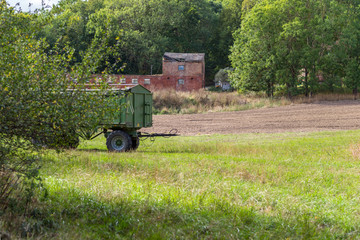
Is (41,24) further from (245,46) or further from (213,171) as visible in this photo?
(245,46)

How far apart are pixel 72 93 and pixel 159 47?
221 ft

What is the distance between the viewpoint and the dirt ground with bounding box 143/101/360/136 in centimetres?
3225

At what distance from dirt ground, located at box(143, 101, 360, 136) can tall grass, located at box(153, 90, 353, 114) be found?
237 centimetres

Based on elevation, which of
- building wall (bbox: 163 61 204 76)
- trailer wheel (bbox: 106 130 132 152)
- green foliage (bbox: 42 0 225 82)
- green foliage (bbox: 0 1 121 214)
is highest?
green foliage (bbox: 42 0 225 82)

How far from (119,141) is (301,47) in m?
37.2

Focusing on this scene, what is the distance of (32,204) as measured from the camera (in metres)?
7.53

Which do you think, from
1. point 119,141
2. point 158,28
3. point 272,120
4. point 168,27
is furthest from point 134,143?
point 168,27

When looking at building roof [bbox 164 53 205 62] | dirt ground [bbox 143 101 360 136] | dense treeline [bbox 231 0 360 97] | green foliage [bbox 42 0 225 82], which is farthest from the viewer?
green foliage [bbox 42 0 225 82]

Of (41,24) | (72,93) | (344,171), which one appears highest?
(41,24)

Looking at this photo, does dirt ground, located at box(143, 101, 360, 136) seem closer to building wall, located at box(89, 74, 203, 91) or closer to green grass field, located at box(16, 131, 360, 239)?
green grass field, located at box(16, 131, 360, 239)

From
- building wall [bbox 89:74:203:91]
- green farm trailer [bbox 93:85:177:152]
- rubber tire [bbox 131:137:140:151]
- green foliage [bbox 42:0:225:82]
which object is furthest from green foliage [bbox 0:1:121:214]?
green foliage [bbox 42:0:225:82]

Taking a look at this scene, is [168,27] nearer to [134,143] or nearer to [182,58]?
[182,58]

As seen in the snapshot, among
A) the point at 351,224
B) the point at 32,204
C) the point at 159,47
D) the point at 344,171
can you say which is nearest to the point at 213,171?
the point at 344,171

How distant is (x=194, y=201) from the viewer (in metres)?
8.40
